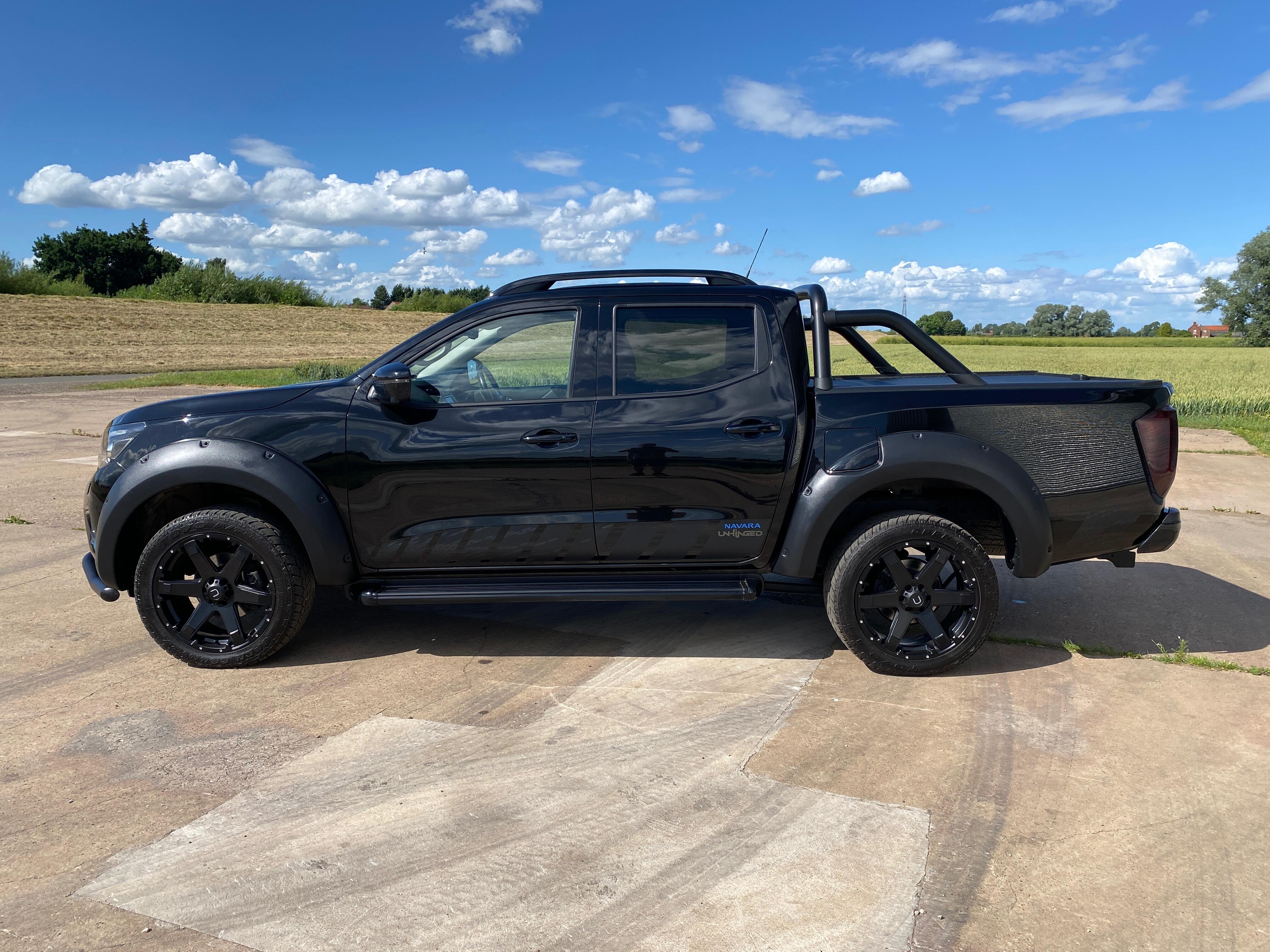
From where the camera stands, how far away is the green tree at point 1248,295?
6769 centimetres

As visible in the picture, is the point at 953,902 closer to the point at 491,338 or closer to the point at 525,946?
the point at 525,946

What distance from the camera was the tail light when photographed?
4.28 m

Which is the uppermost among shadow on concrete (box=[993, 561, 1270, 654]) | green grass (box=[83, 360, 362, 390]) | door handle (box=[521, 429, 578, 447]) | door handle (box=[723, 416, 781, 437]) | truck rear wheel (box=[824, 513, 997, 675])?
green grass (box=[83, 360, 362, 390])

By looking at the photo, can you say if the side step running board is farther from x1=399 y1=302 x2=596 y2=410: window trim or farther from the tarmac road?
x1=399 y1=302 x2=596 y2=410: window trim

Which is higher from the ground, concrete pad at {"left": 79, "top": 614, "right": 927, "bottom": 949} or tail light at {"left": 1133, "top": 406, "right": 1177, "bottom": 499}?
tail light at {"left": 1133, "top": 406, "right": 1177, "bottom": 499}

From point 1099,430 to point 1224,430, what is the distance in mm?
12319

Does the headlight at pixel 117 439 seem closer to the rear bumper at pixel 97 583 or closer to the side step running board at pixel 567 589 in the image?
the rear bumper at pixel 97 583

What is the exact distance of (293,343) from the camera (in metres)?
42.0

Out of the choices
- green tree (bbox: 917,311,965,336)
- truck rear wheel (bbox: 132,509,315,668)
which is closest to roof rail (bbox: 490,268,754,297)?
truck rear wheel (bbox: 132,509,315,668)

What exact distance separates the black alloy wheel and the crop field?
72.9 feet

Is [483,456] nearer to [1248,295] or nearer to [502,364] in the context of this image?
[502,364]

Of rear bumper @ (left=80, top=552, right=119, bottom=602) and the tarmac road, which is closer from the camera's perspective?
the tarmac road

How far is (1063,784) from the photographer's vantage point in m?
3.24

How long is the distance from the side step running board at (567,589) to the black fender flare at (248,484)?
0.96 feet
